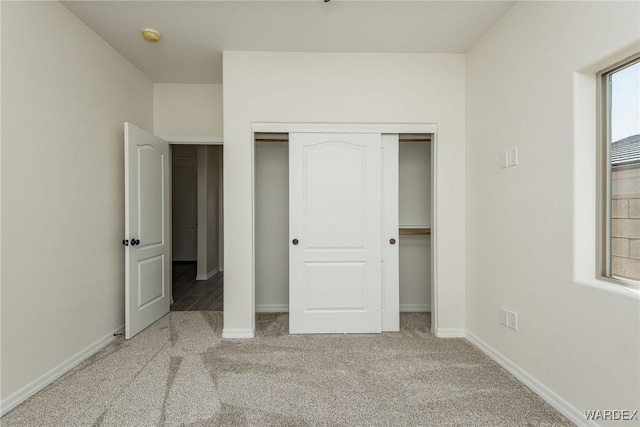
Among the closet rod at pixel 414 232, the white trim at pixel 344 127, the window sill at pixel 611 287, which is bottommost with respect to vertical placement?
the window sill at pixel 611 287

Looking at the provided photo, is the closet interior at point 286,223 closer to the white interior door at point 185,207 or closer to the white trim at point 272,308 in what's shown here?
the white trim at point 272,308

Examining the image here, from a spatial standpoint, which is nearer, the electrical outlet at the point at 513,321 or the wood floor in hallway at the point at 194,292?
the electrical outlet at the point at 513,321

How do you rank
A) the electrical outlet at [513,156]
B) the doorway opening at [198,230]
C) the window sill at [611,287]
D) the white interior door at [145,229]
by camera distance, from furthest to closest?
1. the doorway opening at [198,230]
2. the white interior door at [145,229]
3. the electrical outlet at [513,156]
4. the window sill at [611,287]

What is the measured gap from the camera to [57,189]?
235 centimetres

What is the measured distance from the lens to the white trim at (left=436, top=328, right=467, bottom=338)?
3.09 meters

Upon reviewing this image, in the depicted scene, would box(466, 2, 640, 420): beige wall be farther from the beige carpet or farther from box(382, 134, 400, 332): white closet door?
box(382, 134, 400, 332): white closet door

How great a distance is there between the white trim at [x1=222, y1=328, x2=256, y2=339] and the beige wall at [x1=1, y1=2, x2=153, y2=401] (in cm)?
105

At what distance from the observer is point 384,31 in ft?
8.94

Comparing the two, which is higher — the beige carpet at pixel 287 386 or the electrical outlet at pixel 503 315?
the electrical outlet at pixel 503 315

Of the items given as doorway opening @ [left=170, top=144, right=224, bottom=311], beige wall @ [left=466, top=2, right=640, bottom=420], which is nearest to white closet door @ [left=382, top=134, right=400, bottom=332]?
beige wall @ [left=466, top=2, right=640, bottom=420]

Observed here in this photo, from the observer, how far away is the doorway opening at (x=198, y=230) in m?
4.79

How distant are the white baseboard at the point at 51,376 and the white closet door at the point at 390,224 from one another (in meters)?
2.57

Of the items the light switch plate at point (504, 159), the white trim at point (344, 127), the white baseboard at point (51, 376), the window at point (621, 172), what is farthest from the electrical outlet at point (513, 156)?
the white baseboard at point (51, 376)

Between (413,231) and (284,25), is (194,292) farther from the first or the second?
(284,25)
